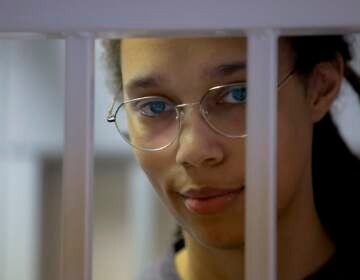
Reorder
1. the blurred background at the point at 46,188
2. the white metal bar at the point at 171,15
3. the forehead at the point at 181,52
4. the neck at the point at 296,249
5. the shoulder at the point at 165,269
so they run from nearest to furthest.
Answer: the white metal bar at the point at 171,15, the forehead at the point at 181,52, the neck at the point at 296,249, the shoulder at the point at 165,269, the blurred background at the point at 46,188

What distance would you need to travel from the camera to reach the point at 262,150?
0.56 m

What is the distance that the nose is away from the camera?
719mm

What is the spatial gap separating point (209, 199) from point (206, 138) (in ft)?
0.32

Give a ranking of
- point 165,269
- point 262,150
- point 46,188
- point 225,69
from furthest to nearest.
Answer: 1. point 46,188
2. point 165,269
3. point 225,69
4. point 262,150

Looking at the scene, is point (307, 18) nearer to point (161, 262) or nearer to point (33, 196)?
point (161, 262)

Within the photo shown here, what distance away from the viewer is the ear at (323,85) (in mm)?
785

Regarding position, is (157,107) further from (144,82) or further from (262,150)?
(262,150)

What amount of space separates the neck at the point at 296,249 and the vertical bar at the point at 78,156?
0.29m

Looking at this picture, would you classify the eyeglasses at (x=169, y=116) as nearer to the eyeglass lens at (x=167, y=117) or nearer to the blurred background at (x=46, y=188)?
the eyeglass lens at (x=167, y=117)

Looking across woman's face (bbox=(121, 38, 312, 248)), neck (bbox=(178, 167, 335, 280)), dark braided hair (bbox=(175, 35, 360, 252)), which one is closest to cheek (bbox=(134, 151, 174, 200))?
woman's face (bbox=(121, 38, 312, 248))

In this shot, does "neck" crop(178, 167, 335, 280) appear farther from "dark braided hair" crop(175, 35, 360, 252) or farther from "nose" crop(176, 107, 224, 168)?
"nose" crop(176, 107, 224, 168)

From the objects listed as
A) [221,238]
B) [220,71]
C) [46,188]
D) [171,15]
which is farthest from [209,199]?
[46,188]

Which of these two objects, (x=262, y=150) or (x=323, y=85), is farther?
(x=323, y=85)

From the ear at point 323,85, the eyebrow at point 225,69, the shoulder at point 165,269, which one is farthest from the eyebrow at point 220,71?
the shoulder at point 165,269
